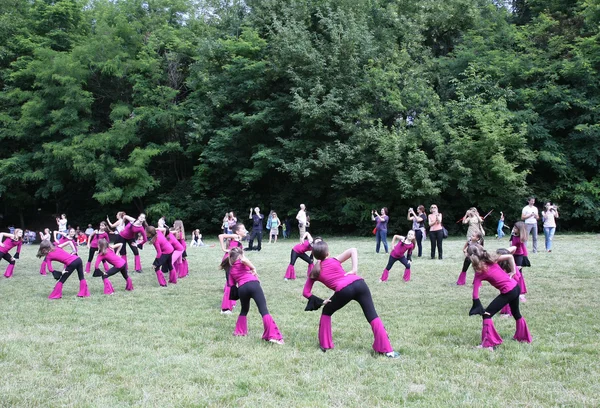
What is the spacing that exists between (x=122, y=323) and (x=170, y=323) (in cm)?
84

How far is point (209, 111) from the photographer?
107 ft

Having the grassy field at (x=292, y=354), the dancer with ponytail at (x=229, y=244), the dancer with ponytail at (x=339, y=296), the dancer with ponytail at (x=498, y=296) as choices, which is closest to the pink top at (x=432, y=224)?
the grassy field at (x=292, y=354)

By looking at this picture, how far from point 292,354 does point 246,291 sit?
53.0 inches

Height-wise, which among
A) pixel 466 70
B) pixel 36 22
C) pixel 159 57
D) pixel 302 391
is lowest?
pixel 302 391

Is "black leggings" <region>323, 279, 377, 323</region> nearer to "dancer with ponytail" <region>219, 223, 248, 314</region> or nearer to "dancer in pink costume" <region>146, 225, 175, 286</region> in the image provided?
"dancer with ponytail" <region>219, 223, 248, 314</region>

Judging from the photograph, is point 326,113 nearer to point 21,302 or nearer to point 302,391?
point 21,302

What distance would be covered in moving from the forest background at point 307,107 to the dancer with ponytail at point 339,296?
66.2ft

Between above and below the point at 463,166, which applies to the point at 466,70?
above

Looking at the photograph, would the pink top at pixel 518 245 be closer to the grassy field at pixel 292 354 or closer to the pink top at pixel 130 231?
the grassy field at pixel 292 354

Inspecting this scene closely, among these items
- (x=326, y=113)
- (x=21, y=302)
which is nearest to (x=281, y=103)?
(x=326, y=113)

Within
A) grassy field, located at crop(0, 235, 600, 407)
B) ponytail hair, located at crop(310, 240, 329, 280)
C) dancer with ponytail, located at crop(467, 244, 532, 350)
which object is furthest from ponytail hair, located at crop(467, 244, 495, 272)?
ponytail hair, located at crop(310, 240, 329, 280)

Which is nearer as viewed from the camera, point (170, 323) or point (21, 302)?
point (170, 323)

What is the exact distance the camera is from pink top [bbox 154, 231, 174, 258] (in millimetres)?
12422

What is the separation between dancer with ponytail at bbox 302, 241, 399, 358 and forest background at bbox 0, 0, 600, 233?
20.2 meters
